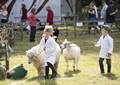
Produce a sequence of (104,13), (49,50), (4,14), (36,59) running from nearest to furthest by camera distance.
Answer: (49,50)
(36,59)
(4,14)
(104,13)

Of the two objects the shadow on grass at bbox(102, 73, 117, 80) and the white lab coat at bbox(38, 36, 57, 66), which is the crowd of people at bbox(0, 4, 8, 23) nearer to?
the white lab coat at bbox(38, 36, 57, 66)

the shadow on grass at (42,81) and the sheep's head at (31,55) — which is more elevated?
the sheep's head at (31,55)

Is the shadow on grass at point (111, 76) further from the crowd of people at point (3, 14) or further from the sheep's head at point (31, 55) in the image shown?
the crowd of people at point (3, 14)

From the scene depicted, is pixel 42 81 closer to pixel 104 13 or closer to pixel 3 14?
pixel 3 14

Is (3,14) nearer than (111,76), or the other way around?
(111,76)

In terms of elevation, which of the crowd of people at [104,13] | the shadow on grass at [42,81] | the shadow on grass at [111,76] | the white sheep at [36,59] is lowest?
the shadow on grass at [111,76]

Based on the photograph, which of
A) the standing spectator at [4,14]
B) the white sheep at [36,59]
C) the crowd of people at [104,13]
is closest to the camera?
the white sheep at [36,59]

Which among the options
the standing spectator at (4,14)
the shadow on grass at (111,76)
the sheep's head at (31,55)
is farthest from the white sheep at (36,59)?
the standing spectator at (4,14)

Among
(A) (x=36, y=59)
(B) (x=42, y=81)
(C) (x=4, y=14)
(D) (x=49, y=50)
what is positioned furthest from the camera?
(C) (x=4, y=14)

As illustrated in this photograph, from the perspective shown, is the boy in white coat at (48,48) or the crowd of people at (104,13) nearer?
the boy in white coat at (48,48)

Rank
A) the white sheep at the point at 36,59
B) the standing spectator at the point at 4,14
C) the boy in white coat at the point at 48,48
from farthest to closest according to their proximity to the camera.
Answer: the standing spectator at the point at 4,14 < the white sheep at the point at 36,59 < the boy in white coat at the point at 48,48

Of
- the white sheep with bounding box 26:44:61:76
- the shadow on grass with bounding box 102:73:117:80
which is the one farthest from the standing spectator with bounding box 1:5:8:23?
the shadow on grass with bounding box 102:73:117:80

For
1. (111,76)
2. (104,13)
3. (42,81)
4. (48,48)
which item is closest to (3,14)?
(104,13)

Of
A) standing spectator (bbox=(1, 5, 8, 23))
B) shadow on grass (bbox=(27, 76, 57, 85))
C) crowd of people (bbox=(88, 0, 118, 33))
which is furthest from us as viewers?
standing spectator (bbox=(1, 5, 8, 23))
